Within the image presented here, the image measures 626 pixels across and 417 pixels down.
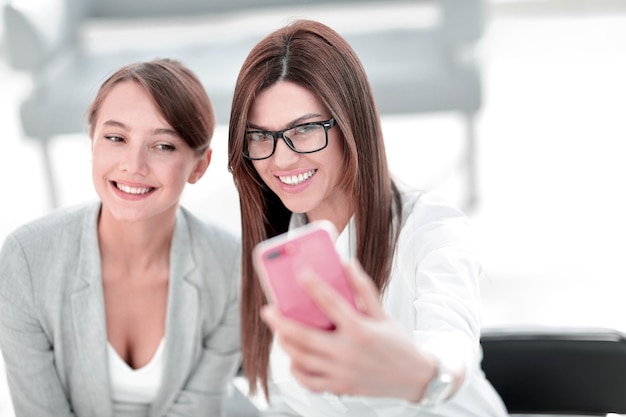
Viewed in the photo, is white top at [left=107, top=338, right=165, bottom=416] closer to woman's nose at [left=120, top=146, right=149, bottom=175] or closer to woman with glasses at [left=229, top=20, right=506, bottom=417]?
woman with glasses at [left=229, top=20, right=506, bottom=417]

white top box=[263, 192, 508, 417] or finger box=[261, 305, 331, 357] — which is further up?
finger box=[261, 305, 331, 357]

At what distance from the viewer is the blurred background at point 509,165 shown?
298cm

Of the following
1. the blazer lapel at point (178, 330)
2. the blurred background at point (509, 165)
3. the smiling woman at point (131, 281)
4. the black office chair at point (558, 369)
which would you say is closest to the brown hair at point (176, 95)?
the smiling woman at point (131, 281)

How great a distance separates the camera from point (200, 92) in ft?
5.52

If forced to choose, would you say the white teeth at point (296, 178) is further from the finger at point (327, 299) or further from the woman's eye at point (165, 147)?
the finger at point (327, 299)

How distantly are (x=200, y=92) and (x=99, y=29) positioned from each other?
7.68 ft

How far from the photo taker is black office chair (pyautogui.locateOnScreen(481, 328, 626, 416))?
5.35 ft

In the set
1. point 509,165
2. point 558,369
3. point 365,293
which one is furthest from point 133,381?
point 509,165

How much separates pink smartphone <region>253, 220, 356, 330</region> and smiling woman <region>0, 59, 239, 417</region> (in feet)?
2.28

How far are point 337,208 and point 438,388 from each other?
2.10ft

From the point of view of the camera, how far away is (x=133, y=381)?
5.59ft

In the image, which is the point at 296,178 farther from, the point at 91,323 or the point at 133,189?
the point at 91,323

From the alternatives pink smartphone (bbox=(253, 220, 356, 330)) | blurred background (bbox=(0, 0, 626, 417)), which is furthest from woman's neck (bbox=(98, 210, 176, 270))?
blurred background (bbox=(0, 0, 626, 417))

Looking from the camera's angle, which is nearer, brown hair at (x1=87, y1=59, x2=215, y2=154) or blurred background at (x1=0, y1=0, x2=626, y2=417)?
brown hair at (x1=87, y1=59, x2=215, y2=154)
